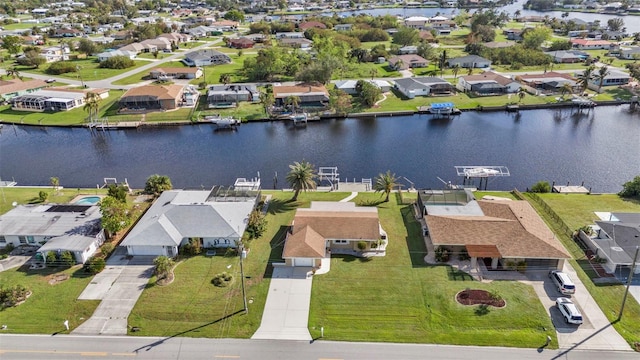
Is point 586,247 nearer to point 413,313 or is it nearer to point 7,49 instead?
point 413,313

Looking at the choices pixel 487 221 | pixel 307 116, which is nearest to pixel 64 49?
pixel 307 116

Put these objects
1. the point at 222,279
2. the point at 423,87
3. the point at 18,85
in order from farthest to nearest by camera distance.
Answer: the point at 18,85
the point at 423,87
the point at 222,279

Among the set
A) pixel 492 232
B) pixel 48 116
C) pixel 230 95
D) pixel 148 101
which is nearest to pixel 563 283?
pixel 492 232

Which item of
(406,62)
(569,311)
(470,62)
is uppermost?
(470,62)

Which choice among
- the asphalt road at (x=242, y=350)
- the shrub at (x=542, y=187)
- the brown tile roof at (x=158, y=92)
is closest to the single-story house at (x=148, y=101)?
the brown tile roof at (x=158, y=92)

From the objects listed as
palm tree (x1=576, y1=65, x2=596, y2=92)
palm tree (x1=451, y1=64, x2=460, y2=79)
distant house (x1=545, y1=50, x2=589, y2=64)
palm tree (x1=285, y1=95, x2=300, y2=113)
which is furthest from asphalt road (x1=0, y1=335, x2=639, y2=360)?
distant house (x1=545, y1=50, x2=589, y2=64)

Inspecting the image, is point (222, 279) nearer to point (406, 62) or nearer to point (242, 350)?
point (242, 350)

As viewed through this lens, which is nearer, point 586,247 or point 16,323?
point 16,323
